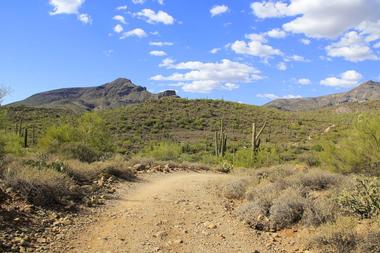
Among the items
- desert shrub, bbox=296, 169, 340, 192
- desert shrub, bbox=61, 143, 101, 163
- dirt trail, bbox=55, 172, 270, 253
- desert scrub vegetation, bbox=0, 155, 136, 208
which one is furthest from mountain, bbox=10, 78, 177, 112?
desert shrub, bbox=296, 169, 340, 192

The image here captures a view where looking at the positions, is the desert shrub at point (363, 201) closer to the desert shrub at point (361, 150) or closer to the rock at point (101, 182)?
the desert shrub at point (361, 150)

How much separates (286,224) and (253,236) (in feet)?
3.00

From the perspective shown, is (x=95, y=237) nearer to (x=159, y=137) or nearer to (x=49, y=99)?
(x=159, y=137)

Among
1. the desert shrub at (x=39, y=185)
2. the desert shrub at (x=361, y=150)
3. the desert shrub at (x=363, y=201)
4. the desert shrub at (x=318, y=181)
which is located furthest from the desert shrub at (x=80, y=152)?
the desert shrub at (x=363, y=201)

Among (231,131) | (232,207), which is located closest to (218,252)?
(232,207)

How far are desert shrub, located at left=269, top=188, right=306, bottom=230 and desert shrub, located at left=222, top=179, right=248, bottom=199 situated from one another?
140 inches

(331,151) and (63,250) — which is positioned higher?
(331,151)

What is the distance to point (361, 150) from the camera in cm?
1558

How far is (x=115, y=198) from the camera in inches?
502

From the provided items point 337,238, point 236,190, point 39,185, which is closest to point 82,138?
point 236,190

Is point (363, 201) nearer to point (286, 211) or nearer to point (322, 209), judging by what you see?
point (322, 209)

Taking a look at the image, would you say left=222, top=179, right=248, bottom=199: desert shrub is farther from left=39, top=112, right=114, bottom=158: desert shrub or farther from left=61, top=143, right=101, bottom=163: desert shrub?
left=39, top=112, right=114, bottom=158: desert shrub

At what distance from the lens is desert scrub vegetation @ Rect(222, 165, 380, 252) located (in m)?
7.53

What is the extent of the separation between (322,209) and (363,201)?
83 centimetres
